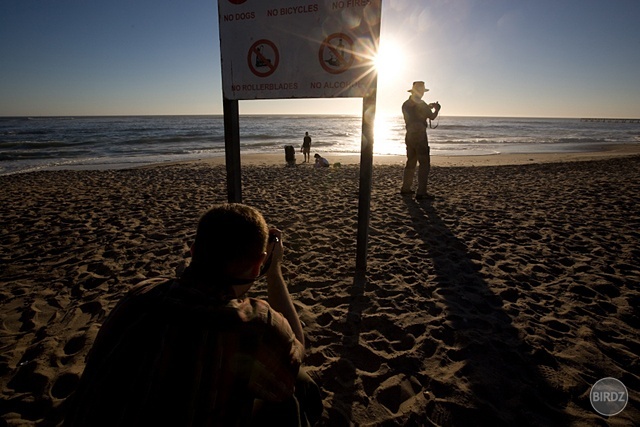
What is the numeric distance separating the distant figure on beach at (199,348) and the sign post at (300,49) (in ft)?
7.07

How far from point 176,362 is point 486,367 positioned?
7.84 feet

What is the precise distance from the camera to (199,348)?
0.99 meters

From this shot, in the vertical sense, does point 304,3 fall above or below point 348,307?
above

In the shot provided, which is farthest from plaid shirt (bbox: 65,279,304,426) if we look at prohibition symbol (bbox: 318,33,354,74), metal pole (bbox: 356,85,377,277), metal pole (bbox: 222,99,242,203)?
prohibition symbol (bbox: 318,33,354,74)

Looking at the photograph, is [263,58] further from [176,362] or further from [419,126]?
[419,126]

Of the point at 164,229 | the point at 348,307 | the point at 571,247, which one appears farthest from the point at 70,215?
the point at 571,247

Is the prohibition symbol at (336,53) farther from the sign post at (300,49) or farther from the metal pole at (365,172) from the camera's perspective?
the metal pole at (365,172)

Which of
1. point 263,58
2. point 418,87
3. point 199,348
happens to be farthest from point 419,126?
point 199,348

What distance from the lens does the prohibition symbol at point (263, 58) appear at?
3.04 m

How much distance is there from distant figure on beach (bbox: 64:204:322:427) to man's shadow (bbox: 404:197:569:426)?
1.59 metres

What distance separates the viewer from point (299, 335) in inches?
58.7

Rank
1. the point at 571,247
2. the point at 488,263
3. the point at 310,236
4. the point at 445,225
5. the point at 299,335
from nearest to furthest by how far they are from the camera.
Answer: the point at 299,335, the point at 488,263, the point at 571,247, the point at 310,236, the point at 445,225

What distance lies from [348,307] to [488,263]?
211 centimetres

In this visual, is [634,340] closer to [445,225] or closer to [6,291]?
[445,225]
